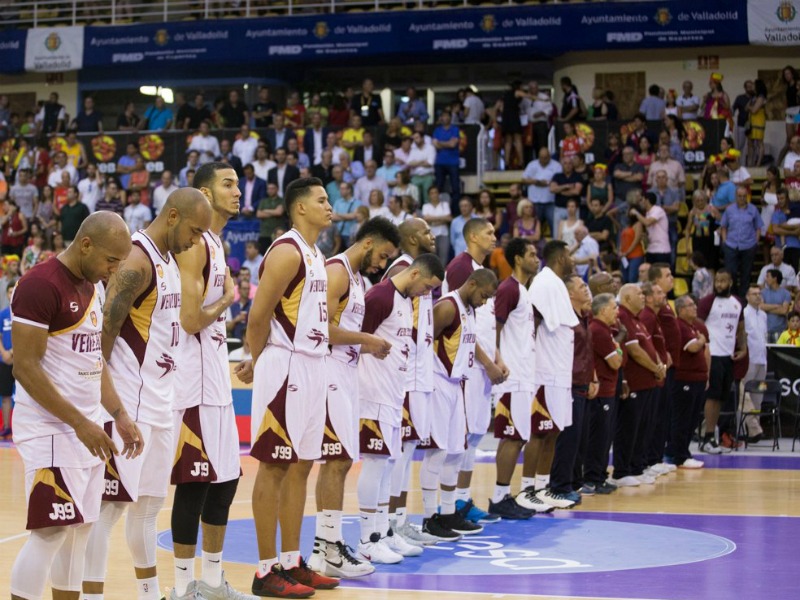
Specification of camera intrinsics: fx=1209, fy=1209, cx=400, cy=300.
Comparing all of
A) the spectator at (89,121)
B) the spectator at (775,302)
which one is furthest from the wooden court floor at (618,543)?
the spectator at (89,121)

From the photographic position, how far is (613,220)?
65.6 feet

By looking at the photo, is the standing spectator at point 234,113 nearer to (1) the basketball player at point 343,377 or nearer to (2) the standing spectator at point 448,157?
(2) the standing spectator at point 448,157

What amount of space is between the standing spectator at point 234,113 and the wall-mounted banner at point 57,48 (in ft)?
15.3

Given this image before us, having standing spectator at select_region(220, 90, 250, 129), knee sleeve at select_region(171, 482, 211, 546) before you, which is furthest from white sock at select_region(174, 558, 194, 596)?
standing spectator at select_region(220, 90, 250, 129)

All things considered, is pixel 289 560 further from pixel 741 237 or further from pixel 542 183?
pixel 542 183

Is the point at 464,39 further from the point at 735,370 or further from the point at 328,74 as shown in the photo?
the point at 735,370

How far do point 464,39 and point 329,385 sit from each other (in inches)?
748

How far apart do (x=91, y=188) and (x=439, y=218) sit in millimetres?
7500

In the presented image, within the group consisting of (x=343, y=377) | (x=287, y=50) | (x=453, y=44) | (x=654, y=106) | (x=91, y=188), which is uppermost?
(x=287, y=50)

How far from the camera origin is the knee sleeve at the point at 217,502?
6.73 meters

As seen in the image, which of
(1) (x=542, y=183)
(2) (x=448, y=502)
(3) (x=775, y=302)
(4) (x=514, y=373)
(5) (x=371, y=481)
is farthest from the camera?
(1) (x=542, y=183)

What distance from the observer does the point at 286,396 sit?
7.22 meters

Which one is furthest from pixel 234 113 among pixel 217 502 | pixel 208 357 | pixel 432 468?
pixel 217 502

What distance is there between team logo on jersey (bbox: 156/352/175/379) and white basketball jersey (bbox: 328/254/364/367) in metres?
1.79
